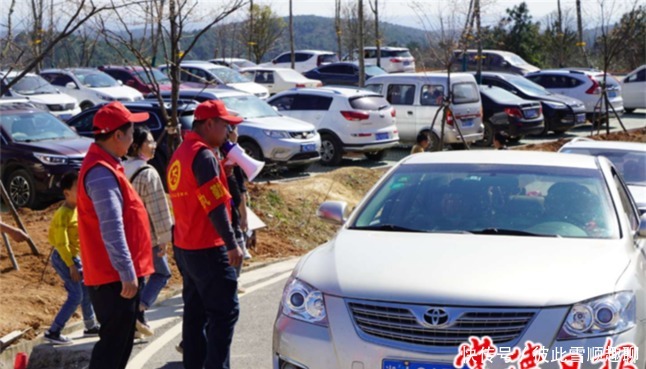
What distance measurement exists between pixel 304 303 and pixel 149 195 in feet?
7.93

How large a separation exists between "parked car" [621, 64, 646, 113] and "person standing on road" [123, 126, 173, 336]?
26895mm

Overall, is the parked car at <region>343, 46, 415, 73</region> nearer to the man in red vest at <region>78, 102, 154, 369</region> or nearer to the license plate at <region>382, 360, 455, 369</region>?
the man in red vest at <region>78, 102, 154, 369</region>

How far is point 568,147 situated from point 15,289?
6.09 m

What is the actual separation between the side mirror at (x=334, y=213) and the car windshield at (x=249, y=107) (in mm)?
11374

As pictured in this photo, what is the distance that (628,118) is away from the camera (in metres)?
31.2

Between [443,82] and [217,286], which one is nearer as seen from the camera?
[217,286]

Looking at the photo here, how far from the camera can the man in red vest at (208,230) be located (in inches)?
233

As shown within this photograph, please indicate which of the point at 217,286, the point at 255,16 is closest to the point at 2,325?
the point at 217,286

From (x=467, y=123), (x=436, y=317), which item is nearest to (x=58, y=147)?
(x=467, y=123)

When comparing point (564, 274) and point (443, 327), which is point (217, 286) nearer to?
point (443, 327)

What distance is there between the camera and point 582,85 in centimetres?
2880

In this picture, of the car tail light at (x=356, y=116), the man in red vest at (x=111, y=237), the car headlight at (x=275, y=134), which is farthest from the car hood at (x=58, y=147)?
the man in red vest at (x=111, y=237)

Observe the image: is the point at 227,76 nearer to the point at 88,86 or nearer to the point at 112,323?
the point at 88,86

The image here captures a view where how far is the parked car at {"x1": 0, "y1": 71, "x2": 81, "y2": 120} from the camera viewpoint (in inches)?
958
